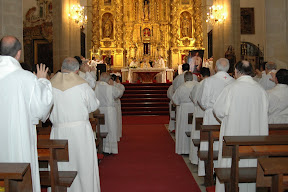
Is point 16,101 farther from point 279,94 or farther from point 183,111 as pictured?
point 183,111

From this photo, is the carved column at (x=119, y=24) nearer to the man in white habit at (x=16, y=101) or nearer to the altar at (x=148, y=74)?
the altar at (x=148, y=74)

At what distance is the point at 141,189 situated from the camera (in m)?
6.86

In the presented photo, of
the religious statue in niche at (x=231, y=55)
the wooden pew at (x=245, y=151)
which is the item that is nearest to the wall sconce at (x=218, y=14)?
the religious statue in niche at (x=231, y=55)

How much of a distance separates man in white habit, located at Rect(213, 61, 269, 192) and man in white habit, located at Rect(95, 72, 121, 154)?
482 cm

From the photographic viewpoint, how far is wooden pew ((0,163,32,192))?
129 inches

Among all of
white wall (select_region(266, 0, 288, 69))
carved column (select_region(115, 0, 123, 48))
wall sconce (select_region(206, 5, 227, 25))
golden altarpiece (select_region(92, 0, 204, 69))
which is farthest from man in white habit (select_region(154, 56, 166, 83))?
white wall (select_region(266, 0, 288, 69))

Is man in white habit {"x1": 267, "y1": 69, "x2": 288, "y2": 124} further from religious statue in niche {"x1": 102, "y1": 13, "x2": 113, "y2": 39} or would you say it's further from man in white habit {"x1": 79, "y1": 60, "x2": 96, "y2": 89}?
religious statue in niche {"x1": 102, "y1": 13, "x2": 113, "y2": 39}

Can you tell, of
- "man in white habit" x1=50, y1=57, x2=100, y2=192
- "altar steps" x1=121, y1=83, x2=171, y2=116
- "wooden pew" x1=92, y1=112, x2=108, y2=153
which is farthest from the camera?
"altar steps" x1=121, y1=83, x2=171, y2=116

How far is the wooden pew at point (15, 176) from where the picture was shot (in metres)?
3.28

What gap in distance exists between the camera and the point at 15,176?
3266 mm

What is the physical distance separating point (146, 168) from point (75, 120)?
9.75 feet

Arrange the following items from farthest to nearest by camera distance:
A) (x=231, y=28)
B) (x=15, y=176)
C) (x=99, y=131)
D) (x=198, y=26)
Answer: (x=198, y=26) < (x=231, y=28) < (x=99, y=131) < (x=15, y=176)

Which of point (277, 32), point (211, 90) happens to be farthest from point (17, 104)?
point (277, 32)

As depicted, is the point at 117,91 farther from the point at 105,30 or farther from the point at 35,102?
the point at 105,30
